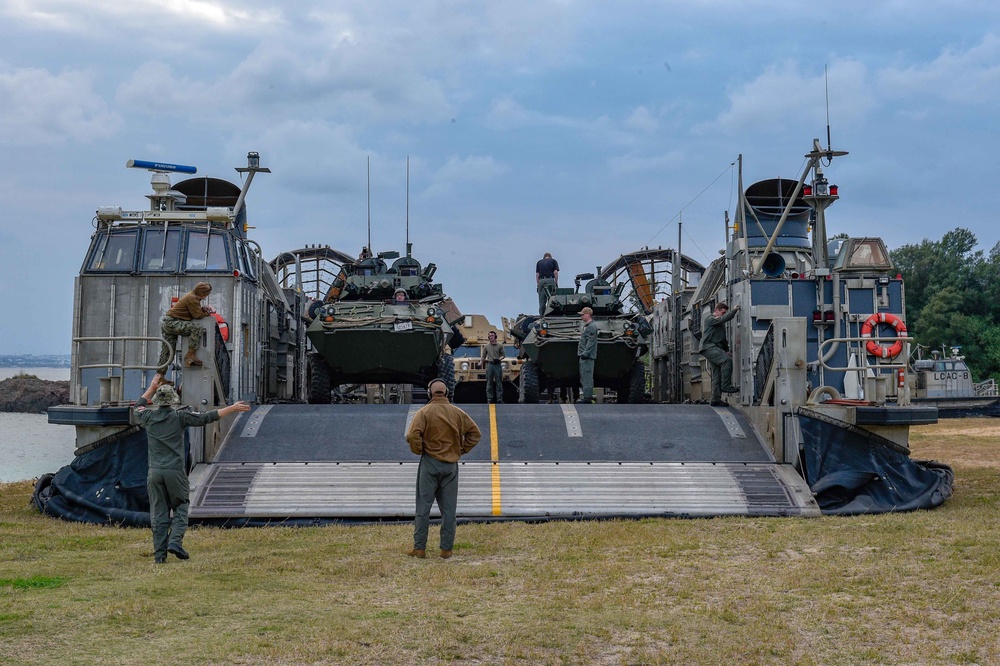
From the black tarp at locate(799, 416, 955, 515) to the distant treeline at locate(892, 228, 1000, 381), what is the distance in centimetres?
4136

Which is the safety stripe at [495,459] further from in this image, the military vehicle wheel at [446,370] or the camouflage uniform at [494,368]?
the camouflage uniform at [494,368]

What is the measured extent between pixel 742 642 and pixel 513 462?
594cm

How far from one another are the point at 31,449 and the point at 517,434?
21112mm

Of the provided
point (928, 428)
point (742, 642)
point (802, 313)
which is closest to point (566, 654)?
point (742, 642)

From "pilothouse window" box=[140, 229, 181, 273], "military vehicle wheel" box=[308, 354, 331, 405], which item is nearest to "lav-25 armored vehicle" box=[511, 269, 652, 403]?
"military vehicle wheel" box=[308, 354, 331, 405]

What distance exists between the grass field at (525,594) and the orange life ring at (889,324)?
420cm

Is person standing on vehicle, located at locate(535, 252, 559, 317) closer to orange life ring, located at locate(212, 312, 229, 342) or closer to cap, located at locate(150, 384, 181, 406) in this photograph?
orange life ring, located at locate(212, 312, 229, 342)

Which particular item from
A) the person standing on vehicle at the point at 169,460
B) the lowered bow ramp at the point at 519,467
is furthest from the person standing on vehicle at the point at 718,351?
the person standing on vehicle at the point at 169,460

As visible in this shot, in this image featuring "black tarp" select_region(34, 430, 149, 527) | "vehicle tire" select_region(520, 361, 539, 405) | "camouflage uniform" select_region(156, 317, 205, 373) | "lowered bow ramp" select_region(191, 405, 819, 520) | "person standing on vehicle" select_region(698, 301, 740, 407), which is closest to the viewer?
"lowered bow ramp" select_region(191, 405, 819, 520)

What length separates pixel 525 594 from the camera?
6812mm

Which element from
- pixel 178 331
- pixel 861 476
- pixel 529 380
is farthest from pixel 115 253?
pixel 861 476

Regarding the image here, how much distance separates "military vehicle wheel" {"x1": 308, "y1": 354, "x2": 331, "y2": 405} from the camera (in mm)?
17734

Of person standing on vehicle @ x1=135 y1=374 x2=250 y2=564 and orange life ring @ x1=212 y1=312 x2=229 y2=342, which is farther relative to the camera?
orange life ring @ x1=212 y1=312 x2=229 y2=342

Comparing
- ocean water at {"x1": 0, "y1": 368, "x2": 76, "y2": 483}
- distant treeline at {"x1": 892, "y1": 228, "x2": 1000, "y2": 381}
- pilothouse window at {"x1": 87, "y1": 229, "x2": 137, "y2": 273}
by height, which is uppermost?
distant treeline at {"x1": 892, "y1": 228, "x2": 1000, "y2": 381}
